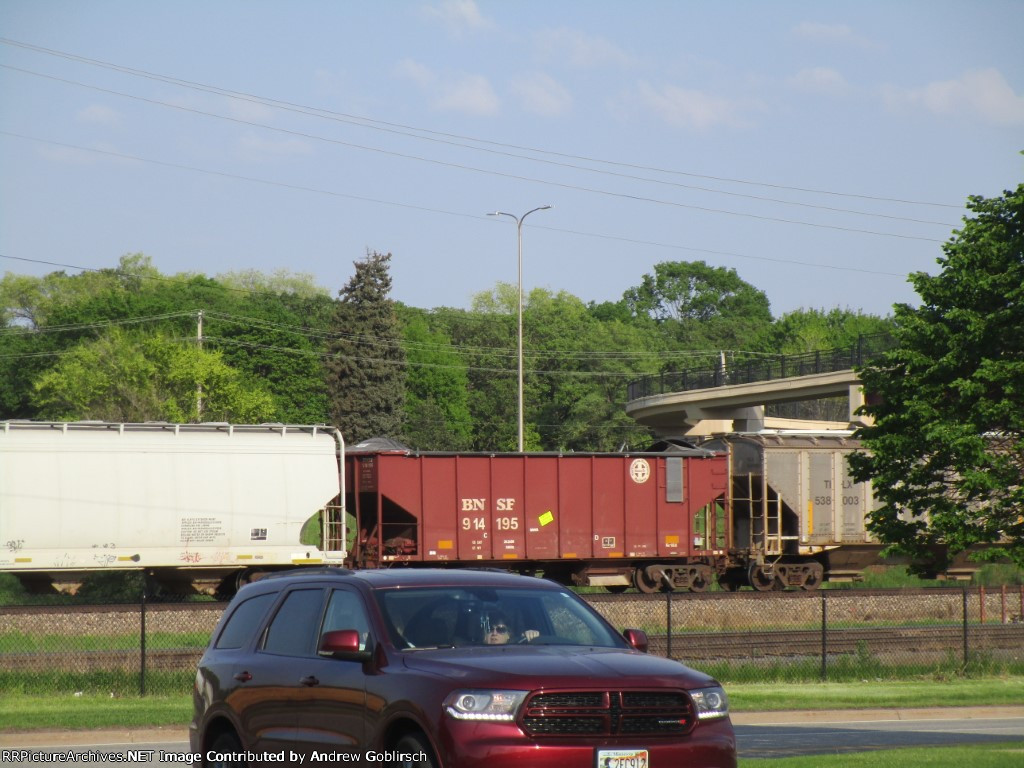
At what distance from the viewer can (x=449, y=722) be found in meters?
7.12

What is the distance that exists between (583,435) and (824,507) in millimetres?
72705

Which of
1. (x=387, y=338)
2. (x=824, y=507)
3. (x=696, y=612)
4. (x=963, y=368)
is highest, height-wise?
(x=387, y=338)

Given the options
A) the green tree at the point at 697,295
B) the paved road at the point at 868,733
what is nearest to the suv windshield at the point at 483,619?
the paved road at the point at 868,733

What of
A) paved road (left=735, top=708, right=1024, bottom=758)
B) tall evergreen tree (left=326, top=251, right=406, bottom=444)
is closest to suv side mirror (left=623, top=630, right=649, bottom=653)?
paved road (left=735, top=708, right=1024, bottom=758)

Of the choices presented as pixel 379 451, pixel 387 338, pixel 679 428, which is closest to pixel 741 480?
pixel 379 451

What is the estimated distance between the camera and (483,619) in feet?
27.2

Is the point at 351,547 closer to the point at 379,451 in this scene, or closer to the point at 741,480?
the point at 379,451

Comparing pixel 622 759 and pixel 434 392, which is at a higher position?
pixel 434 392

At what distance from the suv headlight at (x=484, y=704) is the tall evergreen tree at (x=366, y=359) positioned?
81.0 metres

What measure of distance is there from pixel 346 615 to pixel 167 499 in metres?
21.7

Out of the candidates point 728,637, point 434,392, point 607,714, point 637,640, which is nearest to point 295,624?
point 637,640

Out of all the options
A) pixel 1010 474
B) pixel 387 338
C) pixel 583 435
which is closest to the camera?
pixel 1010 474

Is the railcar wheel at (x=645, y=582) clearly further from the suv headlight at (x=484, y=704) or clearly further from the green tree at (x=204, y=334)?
the green tree at (x=204, y=334)

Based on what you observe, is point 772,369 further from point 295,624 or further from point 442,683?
point 442,683
